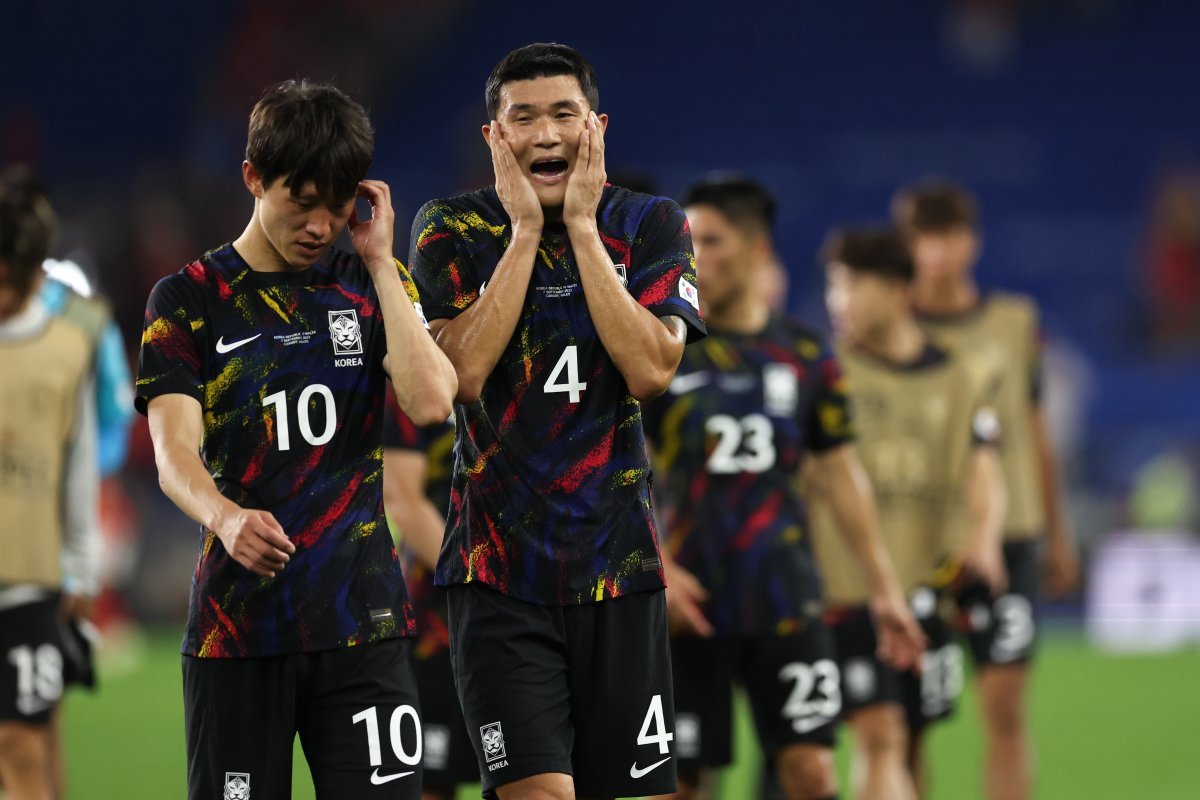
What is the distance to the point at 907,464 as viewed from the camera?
25.6 feet

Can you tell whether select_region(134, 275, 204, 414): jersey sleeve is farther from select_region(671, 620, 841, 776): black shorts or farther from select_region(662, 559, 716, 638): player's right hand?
select_region(671, 620, 841, 776): black shorts

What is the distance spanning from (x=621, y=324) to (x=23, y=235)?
8.95ft

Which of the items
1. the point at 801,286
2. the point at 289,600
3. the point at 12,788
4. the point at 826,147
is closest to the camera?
the point at 289,600

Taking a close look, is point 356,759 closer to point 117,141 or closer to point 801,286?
point 801,286

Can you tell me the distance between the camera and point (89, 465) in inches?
260

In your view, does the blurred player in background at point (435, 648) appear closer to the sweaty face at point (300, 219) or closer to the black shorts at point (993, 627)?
the sweaty face at point (300, 219)

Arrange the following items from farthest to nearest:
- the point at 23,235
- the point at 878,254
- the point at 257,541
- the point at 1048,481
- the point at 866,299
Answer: the point at 1048,481 < the point at 866,299 < the point at 878,254 < the point at 23,235 < the point at 257,541

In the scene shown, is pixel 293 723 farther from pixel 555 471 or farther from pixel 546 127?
pixel 546 127

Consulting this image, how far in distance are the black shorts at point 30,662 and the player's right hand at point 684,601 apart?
207 cm

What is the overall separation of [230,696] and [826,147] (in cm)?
2038

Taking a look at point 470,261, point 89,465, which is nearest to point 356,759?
point 470,261

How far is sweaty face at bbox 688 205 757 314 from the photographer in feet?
21.2

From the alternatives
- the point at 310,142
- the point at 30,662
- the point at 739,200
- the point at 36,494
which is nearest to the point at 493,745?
the point at 310,142

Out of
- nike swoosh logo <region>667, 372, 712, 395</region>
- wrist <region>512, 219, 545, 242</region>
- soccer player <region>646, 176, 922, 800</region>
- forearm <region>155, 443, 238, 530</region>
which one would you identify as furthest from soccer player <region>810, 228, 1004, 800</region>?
forearm <region>155, 443, 238, 530</region>
